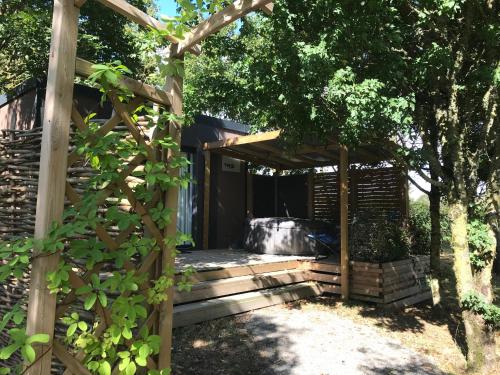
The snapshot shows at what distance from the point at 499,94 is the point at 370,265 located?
306 centimetres

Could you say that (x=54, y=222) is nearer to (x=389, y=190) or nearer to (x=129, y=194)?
(x=129, y=194)

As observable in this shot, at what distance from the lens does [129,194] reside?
6.67ft

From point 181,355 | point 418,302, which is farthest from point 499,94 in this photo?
point 181,355

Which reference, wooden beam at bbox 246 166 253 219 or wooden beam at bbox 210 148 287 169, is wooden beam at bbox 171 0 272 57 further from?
wooden beam at bbox 246 166 253 219

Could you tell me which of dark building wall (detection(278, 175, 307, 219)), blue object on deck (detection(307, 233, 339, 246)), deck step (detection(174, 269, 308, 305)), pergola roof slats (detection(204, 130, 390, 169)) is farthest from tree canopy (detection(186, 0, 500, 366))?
dark building wall (detection(278, 175, 307, 219))

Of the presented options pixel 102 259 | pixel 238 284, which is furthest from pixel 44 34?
pixel 102 259

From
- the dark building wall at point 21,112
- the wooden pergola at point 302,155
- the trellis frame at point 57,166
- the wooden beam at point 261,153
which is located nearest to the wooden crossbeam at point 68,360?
the trellis frame at point 57,166

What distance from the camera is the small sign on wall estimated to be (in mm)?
9258

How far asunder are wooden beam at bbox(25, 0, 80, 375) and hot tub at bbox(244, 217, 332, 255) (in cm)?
610

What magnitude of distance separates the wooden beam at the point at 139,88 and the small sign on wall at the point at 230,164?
6853mm

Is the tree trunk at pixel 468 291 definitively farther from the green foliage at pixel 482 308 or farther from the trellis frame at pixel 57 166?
the trellis frame at pixel 57 166

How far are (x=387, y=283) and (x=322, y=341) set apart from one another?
210 cm

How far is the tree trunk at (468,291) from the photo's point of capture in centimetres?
373

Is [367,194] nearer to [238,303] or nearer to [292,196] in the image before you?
[292,196]
